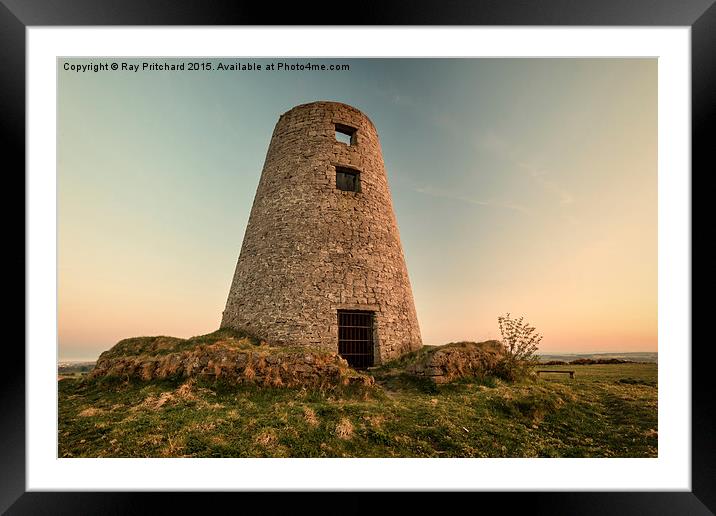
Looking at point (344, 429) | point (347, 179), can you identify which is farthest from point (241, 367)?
point (347, 179)

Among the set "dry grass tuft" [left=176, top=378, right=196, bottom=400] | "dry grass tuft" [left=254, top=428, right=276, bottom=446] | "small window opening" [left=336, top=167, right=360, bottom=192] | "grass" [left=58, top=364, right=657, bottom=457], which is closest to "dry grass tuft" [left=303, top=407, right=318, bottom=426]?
"grass" [left=58, top=364, right=657, bottom=457]

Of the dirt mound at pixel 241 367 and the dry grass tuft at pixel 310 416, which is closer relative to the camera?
the dry grass tuft at pixel 310 416

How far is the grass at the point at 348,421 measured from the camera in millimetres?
5230

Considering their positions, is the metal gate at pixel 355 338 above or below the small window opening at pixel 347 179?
below

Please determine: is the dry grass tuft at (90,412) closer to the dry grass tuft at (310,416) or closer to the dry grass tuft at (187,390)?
the dry grass tuft at (187,390)

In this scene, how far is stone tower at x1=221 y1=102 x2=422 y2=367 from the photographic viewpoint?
34.1 ft

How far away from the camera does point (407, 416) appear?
20.9 feet

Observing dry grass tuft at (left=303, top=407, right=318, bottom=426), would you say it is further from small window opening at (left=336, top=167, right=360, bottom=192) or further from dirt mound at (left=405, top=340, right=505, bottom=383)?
small window opening at (left=336, top=167, right=360, bottom=192)

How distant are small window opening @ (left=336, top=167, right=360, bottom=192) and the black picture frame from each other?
7888mm
